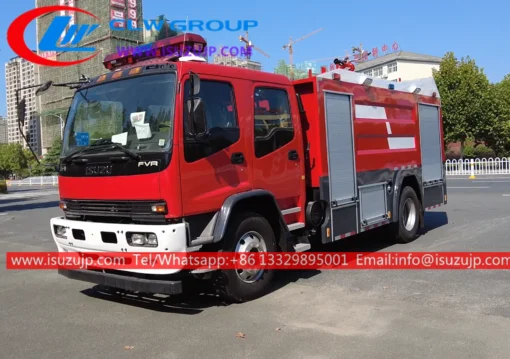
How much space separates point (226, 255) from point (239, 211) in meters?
0.53

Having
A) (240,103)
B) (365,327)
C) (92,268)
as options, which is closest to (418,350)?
(365,327)

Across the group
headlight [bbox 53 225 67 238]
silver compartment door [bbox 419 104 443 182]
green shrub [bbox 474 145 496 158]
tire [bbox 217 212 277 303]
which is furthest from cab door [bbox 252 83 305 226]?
green shrub [bbox 474 145 496 158]

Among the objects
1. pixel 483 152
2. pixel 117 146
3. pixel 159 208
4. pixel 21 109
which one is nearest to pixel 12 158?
pixel 483 152

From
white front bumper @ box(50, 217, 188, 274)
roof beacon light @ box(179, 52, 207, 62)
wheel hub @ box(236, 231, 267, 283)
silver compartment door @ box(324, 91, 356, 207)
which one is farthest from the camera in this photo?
silver compartment door @ box(324, 91, 356, 207)

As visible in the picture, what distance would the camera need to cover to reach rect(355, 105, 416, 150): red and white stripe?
24.6 ft

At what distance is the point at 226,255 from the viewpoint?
5.23 metres

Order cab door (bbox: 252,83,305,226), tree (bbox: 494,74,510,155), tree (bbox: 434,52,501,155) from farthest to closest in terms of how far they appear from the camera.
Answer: tree (bbox: 494,74,510,155), tree (bbox: 434,52,501,155), cab door (bbox: 252,83,305,226)

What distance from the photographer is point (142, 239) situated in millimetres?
4832

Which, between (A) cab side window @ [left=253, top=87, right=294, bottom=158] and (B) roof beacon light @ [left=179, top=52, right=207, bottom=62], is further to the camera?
(A) cab side window @ [left=253, top=87, right=294, bottom=158]

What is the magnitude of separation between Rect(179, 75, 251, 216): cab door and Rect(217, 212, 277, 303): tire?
354 millimetres

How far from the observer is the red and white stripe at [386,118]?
750 cm

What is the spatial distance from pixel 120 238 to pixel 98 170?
81 centimetres

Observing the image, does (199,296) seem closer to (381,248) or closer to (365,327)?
(365,327)

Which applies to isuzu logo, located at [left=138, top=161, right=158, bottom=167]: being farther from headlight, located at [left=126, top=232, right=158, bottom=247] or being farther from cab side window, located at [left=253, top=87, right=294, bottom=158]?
cab side window, located at [left=253, top=87, right=294, bottom=158]
